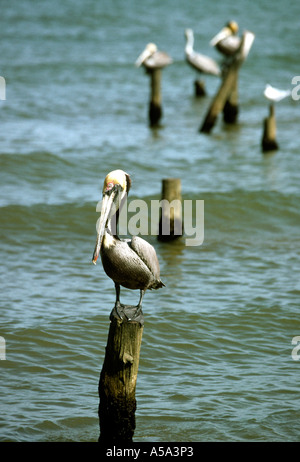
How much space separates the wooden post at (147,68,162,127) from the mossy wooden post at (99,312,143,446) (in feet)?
40.5

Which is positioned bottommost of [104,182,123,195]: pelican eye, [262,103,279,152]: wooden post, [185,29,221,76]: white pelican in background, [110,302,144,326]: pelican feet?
[110,302,144,326]: pelican feet

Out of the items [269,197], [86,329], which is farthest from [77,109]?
[86,329]

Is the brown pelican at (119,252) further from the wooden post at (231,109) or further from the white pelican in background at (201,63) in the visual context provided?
the white pelican in background at (201,63)

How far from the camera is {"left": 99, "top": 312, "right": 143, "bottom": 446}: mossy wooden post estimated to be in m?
5.57

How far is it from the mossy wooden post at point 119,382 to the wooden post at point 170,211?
4.66 m

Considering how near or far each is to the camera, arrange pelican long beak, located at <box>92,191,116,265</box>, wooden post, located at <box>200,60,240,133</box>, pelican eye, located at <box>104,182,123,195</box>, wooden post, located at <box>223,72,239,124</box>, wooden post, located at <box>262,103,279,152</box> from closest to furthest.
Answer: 1. pelican long beak, located at <box>92,191,116,265</box>
2. pelican eye, located at <box>104,182,123,195</box>
3. wooden post, located at <box>262,103,279,152</box>
4. wooden post, located at <box>200,60,240,133</box>
5. wooden post, located at <box>223,72,239,124</box>

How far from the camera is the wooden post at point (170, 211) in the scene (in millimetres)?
10219

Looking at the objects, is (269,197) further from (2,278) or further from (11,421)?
(11,421)

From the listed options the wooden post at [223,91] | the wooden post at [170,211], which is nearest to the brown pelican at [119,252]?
the wooden post at [170,211]

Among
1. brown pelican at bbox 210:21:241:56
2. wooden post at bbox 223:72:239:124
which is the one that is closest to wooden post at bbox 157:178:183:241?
wooden post at bbox 223:72:239:124

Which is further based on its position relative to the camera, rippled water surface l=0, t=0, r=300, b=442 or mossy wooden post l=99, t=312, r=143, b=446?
rippled water surface l=0, t=0, r=300, b=442

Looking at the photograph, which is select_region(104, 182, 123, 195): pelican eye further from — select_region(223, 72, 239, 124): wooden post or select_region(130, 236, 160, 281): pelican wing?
select_region(223, 72, 239, 124): wooden post

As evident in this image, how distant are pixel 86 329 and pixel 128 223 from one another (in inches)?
145

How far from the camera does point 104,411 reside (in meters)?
5.84
